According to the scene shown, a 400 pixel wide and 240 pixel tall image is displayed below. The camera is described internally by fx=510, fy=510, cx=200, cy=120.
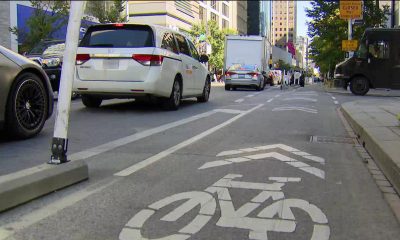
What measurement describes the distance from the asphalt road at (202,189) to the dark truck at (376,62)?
49.3 feet

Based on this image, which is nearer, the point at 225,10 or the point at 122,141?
the point at 122,141

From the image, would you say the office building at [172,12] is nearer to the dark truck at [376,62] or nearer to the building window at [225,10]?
the building window at [225,10]

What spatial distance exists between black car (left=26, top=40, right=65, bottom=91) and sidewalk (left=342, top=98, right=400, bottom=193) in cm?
764

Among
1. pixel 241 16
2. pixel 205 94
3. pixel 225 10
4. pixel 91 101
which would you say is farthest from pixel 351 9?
pixel 241 16

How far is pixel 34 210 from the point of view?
13.1 feet

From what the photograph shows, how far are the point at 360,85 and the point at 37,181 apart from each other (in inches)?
811

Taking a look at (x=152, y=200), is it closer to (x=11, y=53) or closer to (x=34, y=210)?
(x=34, y=210)

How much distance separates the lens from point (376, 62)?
73.8ft

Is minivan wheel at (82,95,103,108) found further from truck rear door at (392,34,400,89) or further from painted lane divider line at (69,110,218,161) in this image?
truck rear door at (392,34,400,89)

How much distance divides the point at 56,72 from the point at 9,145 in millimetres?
7499

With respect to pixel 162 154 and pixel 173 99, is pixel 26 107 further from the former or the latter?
pixel 173 99

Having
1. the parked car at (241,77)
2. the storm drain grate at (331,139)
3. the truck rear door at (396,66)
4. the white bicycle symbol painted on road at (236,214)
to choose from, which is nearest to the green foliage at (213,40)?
the parked car at (241,77)

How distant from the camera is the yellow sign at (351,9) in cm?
2920

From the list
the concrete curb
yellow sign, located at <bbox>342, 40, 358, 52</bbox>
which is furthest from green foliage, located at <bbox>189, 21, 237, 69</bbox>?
the concrete curb
